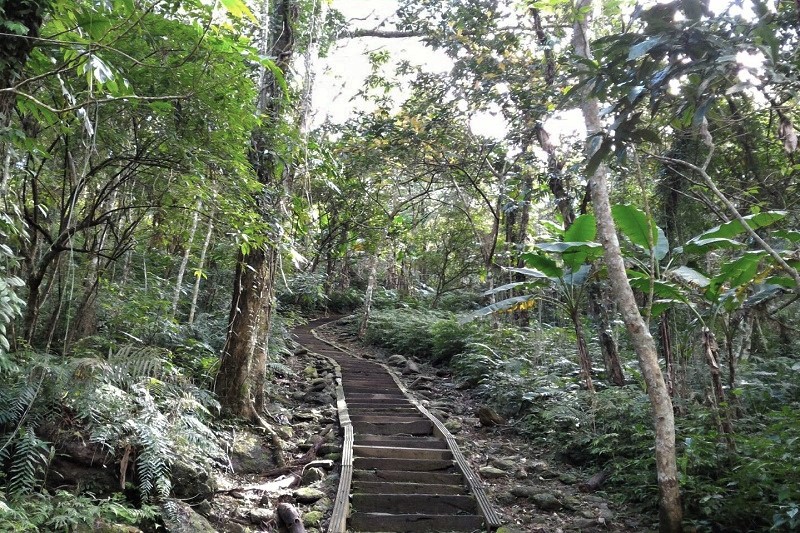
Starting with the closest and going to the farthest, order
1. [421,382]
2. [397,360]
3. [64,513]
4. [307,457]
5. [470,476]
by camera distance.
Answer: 1. [64,513]
2. [470,476]
3. [307,457]
4. [421,382]
5. [397,360]

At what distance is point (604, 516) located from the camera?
17.4 feet

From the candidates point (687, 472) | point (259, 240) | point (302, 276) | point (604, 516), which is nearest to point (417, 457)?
point (604, 516)

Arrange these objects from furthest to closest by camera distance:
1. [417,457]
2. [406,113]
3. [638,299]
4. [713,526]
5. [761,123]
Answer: [406,113] → [638,299] → [761,123] → [417,457] → [713,526]

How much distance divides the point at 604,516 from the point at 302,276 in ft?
41.4

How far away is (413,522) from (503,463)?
1935 millimetres

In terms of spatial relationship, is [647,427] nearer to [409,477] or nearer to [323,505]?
[409,477]

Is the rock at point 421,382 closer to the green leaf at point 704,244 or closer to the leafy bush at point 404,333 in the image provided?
the leafy bush at point 404,333

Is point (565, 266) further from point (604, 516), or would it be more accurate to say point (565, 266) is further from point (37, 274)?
point (37, 274)

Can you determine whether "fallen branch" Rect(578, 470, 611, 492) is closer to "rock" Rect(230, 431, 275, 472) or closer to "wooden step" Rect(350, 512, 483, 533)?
"wooden step" Rect(350, 512, 483, 533)

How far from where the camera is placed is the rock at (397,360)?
13.8 m

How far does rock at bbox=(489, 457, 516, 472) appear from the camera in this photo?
6746 millimetres

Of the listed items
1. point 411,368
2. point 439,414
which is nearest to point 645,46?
point 439,414

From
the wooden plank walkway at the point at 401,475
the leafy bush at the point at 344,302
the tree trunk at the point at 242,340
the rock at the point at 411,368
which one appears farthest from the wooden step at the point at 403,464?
the leafy bush at the point at 344,302

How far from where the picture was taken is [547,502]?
18.5ft
